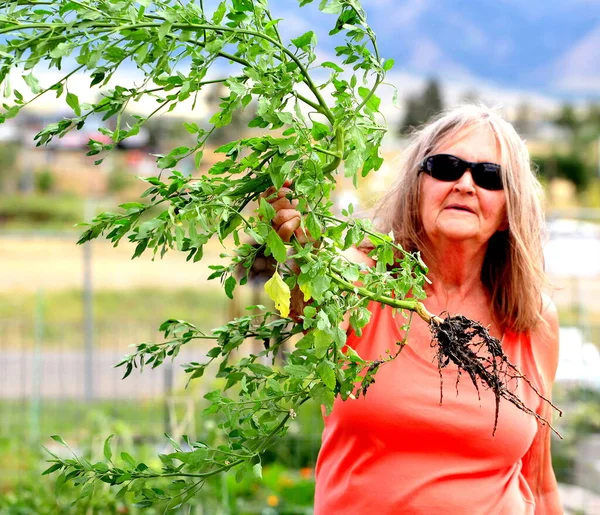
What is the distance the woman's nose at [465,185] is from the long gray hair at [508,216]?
9 cm

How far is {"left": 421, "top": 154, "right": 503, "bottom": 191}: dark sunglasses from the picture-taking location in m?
2.16

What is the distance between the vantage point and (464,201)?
214 centimetres

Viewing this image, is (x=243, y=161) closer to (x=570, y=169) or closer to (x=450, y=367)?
(x=450, y=367)

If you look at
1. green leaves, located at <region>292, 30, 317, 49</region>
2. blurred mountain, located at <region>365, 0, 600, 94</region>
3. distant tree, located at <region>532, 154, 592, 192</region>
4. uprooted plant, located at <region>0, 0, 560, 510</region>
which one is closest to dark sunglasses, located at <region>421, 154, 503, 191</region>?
uprooted plant, located at <region>0, 0, 560, 510</region>

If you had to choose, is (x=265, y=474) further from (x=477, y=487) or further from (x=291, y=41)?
(x=291, y=41)

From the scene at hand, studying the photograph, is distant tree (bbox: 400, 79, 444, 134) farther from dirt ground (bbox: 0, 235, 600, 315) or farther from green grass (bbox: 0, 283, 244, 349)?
green grass (bbox: 0, 283, 244, 349)

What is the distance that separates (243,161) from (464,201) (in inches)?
29.3

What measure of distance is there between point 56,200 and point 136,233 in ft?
79.1

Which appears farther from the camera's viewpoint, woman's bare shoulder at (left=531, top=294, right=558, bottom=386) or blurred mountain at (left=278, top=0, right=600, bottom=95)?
blurred mountain at (left=278, top=0, right=600, bottom=95)

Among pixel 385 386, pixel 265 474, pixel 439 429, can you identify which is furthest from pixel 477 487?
pixel 265 474

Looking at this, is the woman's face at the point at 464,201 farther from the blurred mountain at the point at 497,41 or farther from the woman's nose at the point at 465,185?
the blurred mountain at the point at 497,41

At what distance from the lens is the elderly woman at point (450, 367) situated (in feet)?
6.72

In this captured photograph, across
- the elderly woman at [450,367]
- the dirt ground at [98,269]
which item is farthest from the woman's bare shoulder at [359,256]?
the dirt ground at [98,269]

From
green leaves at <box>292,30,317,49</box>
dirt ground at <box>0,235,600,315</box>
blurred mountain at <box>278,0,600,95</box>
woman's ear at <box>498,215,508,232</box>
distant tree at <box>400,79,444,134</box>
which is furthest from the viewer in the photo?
blurred mountain at <box>278,0,600,95</box>
